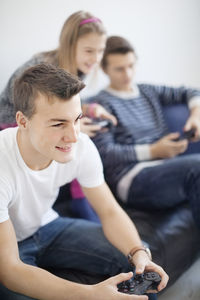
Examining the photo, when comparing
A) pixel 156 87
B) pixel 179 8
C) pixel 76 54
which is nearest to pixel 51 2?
pixel 76 54

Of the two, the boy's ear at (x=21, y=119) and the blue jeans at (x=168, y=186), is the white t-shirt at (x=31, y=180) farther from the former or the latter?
the blue jeans at (x=168, y=186)

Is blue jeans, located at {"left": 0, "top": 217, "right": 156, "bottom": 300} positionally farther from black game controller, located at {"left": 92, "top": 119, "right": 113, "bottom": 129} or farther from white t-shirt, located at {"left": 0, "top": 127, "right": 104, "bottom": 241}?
black game controller, located at {"left": 92, "top": 119, "right": 113, "bottom": 129}

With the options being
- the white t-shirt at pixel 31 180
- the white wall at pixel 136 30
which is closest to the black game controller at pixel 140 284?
the white t-shirt at pixel 31 180

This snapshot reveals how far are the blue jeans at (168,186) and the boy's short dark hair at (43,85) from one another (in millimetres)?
653

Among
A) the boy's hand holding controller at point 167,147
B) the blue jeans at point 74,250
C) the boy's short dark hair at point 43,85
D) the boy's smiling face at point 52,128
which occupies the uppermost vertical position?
the boy's short dark hair at point 43,85

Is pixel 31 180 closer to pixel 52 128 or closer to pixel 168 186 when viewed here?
pixel 52 128

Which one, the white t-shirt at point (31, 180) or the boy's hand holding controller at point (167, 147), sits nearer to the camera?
the white t-shirt at point (31, 180)

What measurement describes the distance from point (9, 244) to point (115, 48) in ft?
3.43

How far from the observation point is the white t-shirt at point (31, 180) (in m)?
0.90

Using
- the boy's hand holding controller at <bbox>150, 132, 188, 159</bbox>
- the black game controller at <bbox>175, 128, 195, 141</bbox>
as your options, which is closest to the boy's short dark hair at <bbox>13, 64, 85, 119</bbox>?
the boy's hand holding controller at <bbox>150, 132, 188, 159</bbox>

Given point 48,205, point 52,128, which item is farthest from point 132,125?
point 52,128

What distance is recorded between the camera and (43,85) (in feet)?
2.68

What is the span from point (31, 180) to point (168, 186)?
61 centimetres

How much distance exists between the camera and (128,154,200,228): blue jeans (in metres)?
1.31
